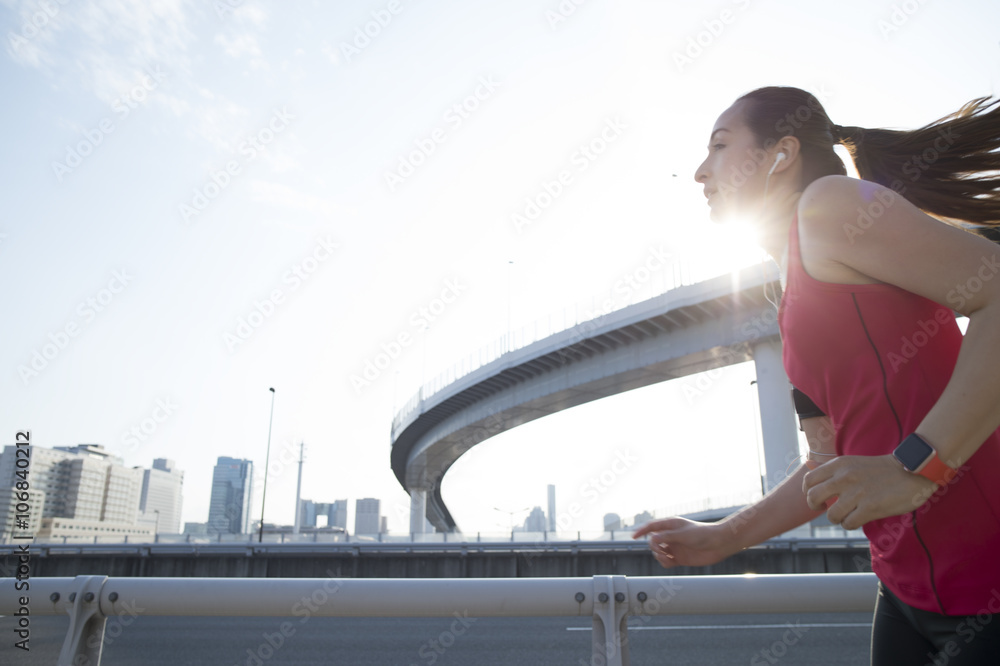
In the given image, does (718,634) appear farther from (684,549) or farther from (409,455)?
(409,455)

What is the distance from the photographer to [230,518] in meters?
183

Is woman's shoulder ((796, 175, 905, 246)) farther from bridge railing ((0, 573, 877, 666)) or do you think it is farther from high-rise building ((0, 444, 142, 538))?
high-rise building ((0, 444, 142, 538))

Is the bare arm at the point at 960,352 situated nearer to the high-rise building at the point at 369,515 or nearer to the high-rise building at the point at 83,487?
the high-rise building at the point at 83,487

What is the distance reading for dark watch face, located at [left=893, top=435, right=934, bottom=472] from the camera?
1049 mm

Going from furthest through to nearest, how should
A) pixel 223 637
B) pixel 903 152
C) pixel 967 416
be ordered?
pixel 223 637 < pixel 903 152 < pixel 967 416

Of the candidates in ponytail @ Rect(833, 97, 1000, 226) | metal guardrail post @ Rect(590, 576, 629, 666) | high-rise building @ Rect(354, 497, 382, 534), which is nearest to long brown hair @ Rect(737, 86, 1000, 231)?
ponytail @ Rect(833, 97, 1000, 226)

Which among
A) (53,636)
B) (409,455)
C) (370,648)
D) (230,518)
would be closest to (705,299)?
(370,648)

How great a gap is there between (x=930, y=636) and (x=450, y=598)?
4.62 ft

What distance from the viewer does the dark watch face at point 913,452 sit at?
3.44 feet

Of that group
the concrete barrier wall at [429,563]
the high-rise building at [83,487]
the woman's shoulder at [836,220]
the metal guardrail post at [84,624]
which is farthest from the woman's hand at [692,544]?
the high-rise building at [83,487]

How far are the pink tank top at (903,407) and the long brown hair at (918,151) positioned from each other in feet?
1.11

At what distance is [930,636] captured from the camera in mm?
1300

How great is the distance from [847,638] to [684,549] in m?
7.88

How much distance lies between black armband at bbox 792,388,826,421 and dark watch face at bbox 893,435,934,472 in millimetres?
555
